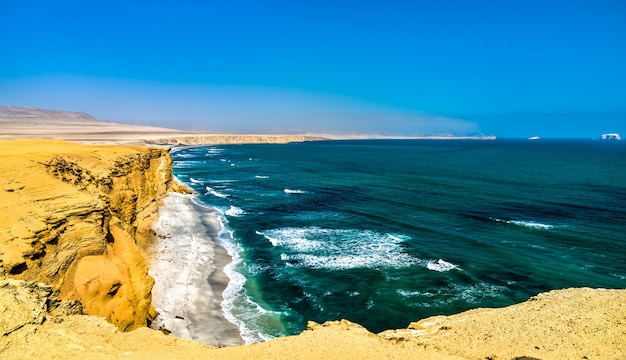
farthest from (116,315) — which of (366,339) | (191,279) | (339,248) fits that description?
(339,248)

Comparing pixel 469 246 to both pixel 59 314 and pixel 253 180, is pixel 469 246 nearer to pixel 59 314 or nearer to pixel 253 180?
pixel 59 314

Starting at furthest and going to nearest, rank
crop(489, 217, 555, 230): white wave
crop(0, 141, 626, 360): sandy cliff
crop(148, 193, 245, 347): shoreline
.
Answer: crop(489, 217, 555, 230): white wave, crop(148, 193, 245, 347): shoreline, crop(0, 141, 626, 360): sandy cliff

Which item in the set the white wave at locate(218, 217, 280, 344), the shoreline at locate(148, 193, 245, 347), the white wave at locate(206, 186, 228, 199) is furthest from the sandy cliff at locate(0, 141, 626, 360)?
the white wave at locate(206, 186, 228, 199)

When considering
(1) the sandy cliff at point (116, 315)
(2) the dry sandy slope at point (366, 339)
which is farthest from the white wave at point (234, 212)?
(2) the dry sandy slope at point (366, 339)

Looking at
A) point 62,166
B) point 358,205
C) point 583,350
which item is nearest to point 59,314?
point 62,166

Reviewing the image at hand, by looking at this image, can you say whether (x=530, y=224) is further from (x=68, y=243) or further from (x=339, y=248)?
(x=68, y=243)

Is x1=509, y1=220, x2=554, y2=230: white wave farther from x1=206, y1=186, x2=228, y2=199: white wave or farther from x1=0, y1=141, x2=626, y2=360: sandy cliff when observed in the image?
x1=206, y1=186, x2=228, y2=199: white wave
